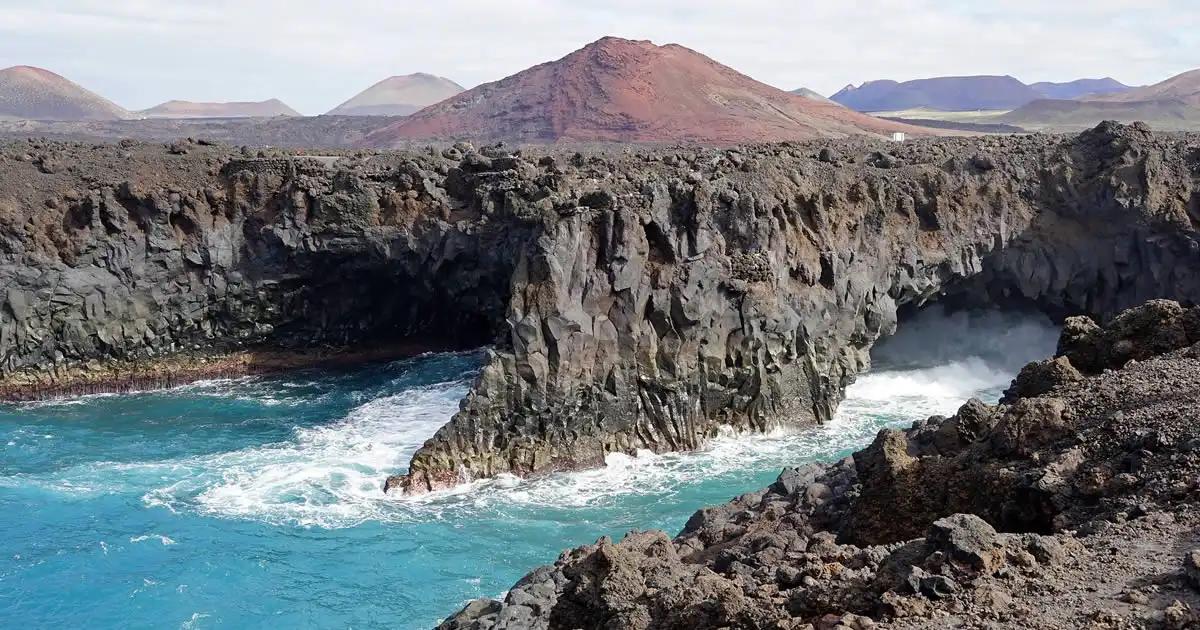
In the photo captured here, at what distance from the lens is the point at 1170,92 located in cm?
10838

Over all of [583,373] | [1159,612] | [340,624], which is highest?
[1159,612]

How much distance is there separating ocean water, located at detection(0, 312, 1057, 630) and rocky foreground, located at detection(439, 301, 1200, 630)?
8237 mm

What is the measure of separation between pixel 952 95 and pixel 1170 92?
54150 mm

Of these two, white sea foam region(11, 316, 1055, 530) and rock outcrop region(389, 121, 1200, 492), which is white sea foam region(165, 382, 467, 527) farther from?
rock outcrop region(389, 121, 1200, 492)

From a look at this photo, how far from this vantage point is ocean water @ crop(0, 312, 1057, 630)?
22.8 metres

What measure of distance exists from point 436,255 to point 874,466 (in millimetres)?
25830

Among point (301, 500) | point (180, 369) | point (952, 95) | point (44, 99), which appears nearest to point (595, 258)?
point (301, 500)

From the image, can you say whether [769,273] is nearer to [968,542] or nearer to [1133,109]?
[968,542]

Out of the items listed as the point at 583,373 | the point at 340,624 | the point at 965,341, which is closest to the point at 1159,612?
the point at 340,624

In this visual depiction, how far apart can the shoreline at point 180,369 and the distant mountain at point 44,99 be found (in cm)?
9753

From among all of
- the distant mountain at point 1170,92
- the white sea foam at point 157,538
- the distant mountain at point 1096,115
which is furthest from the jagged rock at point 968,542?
the distant mountain at point 1170,92

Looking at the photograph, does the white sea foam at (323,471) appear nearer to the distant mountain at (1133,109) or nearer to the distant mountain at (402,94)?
the distant mountain at (1133,109)

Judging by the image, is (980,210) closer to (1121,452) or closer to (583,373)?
(583,373)

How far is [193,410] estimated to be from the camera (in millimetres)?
36719
